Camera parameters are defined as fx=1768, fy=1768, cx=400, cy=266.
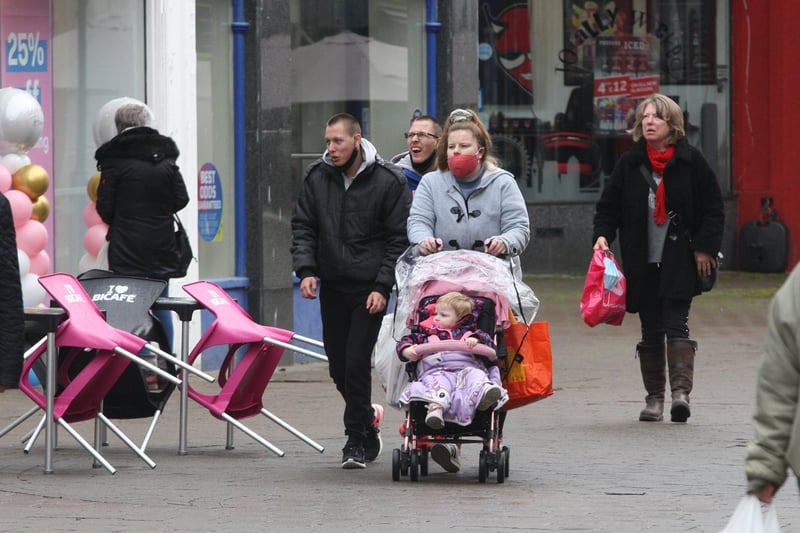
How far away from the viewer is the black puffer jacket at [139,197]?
11.1m

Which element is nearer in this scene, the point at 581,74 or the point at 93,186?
the point at 93,186

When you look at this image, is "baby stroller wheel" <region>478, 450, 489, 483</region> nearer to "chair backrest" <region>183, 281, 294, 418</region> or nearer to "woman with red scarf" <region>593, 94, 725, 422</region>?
"chair backrest" <region>183, 281, 294, 418</region>

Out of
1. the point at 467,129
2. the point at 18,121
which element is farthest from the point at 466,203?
the point at 18,121

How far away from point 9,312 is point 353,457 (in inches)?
70.7

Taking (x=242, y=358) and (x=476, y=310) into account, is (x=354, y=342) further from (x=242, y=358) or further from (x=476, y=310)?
(x=242, y=358)

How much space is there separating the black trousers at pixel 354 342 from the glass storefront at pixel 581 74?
1222cm

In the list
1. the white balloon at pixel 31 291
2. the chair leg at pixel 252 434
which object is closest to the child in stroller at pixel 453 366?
the chair leg at pixel 252 434

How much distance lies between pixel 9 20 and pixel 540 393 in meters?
5.61

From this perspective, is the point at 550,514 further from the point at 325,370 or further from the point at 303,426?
the point at 325,370

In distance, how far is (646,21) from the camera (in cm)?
2120

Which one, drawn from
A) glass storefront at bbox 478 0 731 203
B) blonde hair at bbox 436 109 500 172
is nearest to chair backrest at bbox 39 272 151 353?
blonde hair at bbox 436 109 500 172

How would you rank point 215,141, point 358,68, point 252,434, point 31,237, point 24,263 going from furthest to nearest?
point 358,68 < point 215,141 < point 31,237 < point 24,263 < point 252,434

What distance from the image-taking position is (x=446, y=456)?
828 cm

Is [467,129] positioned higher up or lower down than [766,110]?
lower down
